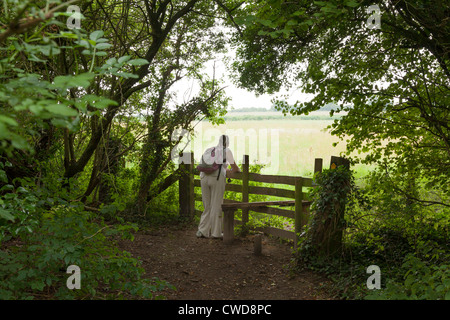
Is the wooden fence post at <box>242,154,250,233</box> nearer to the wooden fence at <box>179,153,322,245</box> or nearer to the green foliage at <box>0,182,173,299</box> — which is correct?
the wooden fence at <box>179,153,322,245</box>

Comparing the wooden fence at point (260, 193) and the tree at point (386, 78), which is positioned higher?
the tree at point (386, 78)

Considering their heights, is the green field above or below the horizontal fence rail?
above

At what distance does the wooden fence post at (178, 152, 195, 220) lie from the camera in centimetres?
1021

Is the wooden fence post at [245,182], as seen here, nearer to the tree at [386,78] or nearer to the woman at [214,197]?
the woman at [214,197]

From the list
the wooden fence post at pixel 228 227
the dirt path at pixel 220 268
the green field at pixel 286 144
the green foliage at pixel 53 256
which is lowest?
the dirt path at pixel 220 268

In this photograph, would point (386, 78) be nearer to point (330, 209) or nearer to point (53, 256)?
point (330, 209)

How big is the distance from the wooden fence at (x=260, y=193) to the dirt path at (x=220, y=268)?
49 centimetres

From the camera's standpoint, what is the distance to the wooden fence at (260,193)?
7.79 m

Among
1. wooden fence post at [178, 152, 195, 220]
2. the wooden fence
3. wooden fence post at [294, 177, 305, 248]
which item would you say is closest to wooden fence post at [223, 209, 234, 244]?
the wooden fence

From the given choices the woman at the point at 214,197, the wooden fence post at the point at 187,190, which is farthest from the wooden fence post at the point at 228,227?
the wooden fence post at the point at 187,190

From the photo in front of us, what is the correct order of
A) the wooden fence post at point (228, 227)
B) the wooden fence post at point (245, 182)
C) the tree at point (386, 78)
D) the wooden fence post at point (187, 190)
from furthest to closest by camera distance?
1. the wooden fence post at point (187, 190)
2. the wooden fence post at point (245, 182)
3. the wooden fence post at point (228, 227)
4. the tree at point (386, 78)

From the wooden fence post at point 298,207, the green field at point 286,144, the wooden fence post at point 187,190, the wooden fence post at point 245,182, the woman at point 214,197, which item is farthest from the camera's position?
the green field at point 286,144

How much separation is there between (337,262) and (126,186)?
17.5ft
